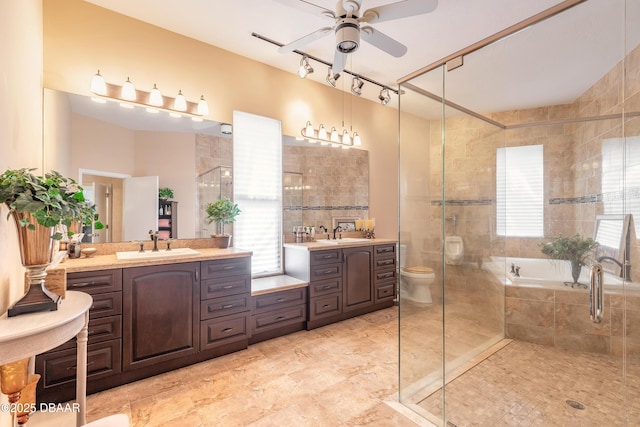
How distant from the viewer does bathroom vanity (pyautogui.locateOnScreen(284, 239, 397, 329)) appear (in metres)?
3.13

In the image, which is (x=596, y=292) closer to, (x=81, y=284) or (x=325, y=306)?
(x=325, y=306)

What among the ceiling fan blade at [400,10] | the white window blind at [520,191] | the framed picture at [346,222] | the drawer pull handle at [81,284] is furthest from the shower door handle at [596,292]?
the drawer pull handle at [81,284]

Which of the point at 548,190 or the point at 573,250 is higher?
the point at 548,190

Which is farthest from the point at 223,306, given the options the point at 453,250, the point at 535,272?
the point at 535,272

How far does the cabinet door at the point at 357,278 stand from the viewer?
338cm

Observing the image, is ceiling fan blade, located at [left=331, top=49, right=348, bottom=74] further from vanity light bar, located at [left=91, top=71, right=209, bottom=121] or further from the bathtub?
the bathtub

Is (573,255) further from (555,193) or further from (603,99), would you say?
(603,99)

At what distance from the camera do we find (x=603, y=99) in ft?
6.63

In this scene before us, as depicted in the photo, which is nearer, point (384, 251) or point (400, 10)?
point (400, 10)

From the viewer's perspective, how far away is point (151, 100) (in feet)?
8.32

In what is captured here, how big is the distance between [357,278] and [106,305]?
8.07 feet

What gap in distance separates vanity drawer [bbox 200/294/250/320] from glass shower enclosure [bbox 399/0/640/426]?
1.38 meters

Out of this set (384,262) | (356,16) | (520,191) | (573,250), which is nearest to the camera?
(356,16)

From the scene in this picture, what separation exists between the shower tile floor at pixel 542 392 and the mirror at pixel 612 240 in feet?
2.05
